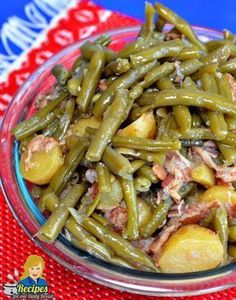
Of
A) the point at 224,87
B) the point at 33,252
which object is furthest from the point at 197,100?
the point at 33,252

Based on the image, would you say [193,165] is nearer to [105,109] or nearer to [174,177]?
[174,177]

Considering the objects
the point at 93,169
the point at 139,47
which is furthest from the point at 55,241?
the point at 139,47

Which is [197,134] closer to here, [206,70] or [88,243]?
[206,70]

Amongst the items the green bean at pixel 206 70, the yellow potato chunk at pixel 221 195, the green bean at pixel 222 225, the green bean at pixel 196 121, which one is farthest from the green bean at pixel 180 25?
the green bean at pixel 222 225

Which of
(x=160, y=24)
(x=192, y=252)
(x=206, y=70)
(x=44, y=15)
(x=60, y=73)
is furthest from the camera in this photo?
(x=44, y=15)

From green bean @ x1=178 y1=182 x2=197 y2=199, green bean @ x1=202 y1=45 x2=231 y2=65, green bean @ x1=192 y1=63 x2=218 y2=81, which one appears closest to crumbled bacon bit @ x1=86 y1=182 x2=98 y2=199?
green bean @ x1=178 y1=182 x2=197 y2=199

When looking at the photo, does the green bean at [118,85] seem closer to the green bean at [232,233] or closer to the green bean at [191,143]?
the green bean at [191,143]
